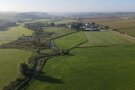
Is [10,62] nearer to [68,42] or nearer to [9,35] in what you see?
[68,42]

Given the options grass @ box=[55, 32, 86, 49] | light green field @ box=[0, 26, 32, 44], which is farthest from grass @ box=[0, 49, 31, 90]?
light green field @ box=[0, 26, 32, 44]

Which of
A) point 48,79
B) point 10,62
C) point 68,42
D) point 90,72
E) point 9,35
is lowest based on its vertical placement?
point 9,35

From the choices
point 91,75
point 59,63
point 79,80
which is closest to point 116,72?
point 91,75

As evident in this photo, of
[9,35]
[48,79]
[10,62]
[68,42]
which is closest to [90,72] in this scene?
[48,79]

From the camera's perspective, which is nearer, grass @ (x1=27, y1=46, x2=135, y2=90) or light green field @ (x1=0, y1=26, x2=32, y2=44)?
grass @ (x1=27, y1=46, x2=135, y2=90)

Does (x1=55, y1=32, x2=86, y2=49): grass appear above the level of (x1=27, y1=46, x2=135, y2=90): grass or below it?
below

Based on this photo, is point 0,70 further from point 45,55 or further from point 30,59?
point 45,55

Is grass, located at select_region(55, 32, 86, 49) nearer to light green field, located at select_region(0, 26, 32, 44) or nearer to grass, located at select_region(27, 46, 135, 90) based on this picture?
grass, located at select_region(27, 46, 135, 90)

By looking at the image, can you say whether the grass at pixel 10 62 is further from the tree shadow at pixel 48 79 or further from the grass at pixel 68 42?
the grass at pixel 68 42
